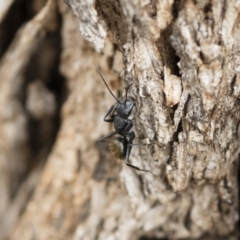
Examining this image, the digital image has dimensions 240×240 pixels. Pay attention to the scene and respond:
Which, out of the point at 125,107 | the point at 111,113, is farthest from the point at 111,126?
the point at 125,107

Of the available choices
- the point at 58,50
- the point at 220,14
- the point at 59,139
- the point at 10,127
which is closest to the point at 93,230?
the point at 59,139

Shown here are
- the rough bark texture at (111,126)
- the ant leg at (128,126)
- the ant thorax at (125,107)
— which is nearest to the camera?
the rough bark texture at (111,126)

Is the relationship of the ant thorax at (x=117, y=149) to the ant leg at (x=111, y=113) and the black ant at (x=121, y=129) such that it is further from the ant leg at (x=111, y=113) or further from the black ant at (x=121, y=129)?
the ant leg at (x=111, y=113)

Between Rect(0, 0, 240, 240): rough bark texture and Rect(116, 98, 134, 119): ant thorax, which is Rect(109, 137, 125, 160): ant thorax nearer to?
Rect(0, 0, 240, 240): rough bark texture

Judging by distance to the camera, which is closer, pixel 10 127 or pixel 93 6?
pixel 93 6

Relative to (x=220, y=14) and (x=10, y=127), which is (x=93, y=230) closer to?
(x=10, y=127)

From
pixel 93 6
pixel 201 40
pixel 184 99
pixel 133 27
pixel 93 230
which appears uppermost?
pixel 93 6

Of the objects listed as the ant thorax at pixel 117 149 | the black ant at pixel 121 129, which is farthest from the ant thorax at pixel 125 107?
the ant thorax at pixel 117 149
